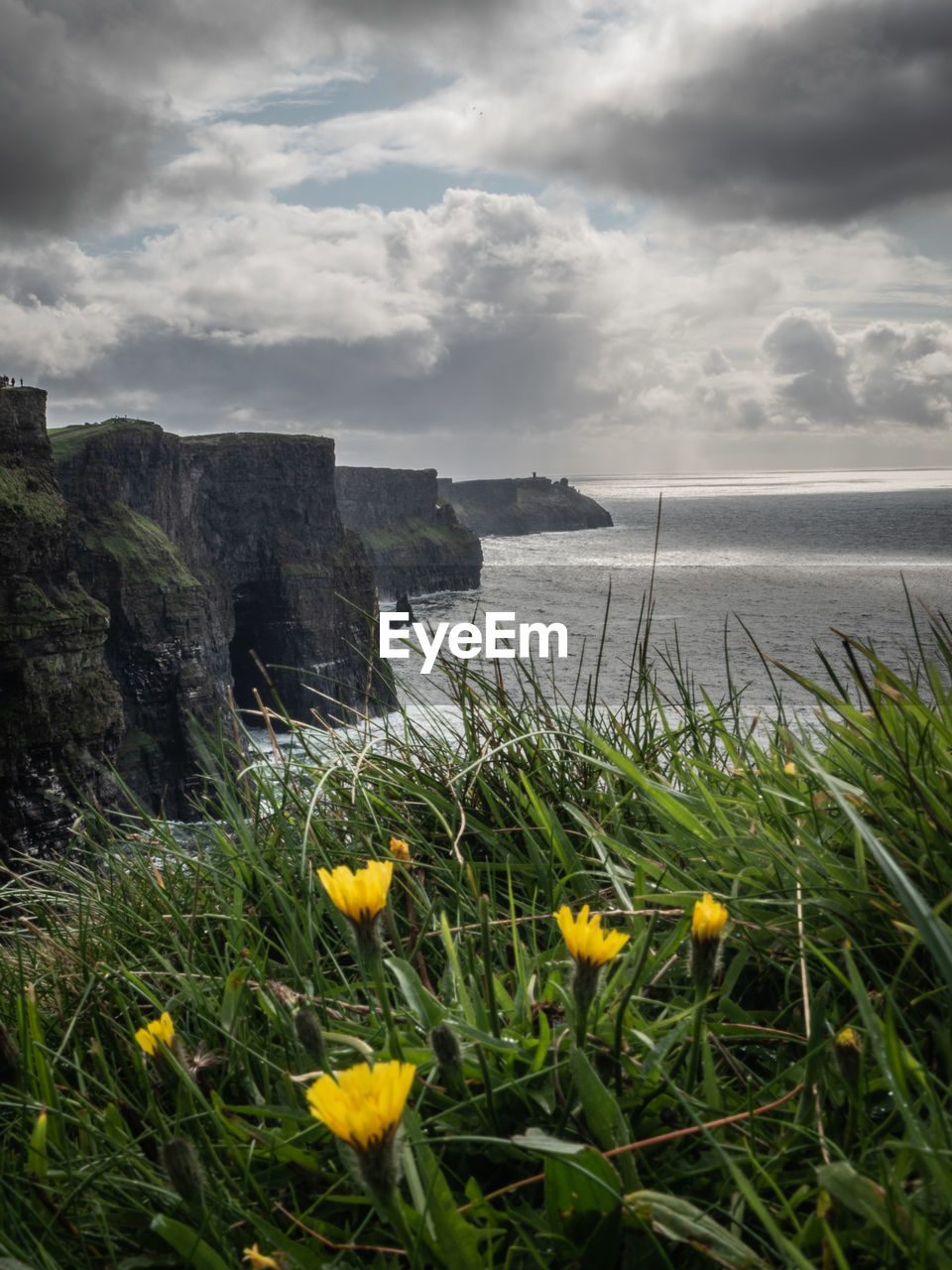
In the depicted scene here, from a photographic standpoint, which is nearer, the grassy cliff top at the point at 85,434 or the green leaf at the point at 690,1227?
the green leaf at the point at 690,1227

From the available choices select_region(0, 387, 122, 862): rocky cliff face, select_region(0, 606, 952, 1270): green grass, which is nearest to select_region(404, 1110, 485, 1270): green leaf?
select_region(0, 606, 952, 1270): green grass

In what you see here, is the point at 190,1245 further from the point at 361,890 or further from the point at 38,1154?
the point at 361,890

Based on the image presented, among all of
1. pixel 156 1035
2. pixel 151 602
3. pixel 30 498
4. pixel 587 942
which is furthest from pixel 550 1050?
pixel 151 602

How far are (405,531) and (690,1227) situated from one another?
99.4 m

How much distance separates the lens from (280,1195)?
1.05 metres

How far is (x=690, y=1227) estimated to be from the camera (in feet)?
2.76

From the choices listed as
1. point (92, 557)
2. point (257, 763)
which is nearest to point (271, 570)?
point (92, 557)

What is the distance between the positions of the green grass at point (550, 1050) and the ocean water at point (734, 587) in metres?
25.3

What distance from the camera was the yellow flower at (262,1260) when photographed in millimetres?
810

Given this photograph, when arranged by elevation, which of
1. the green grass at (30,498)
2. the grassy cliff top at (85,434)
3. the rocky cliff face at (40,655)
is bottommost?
the rocky cliff face at (40,655)

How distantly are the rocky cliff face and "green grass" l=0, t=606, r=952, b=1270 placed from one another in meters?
28.1

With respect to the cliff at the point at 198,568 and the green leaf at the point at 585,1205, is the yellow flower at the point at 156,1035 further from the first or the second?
the cliff at the point at 198,568

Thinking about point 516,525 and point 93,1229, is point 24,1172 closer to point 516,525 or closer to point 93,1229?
point 93,1229

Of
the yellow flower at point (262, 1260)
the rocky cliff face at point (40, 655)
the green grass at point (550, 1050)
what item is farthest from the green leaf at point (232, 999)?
the rocky cliff face at point (40, 655)
